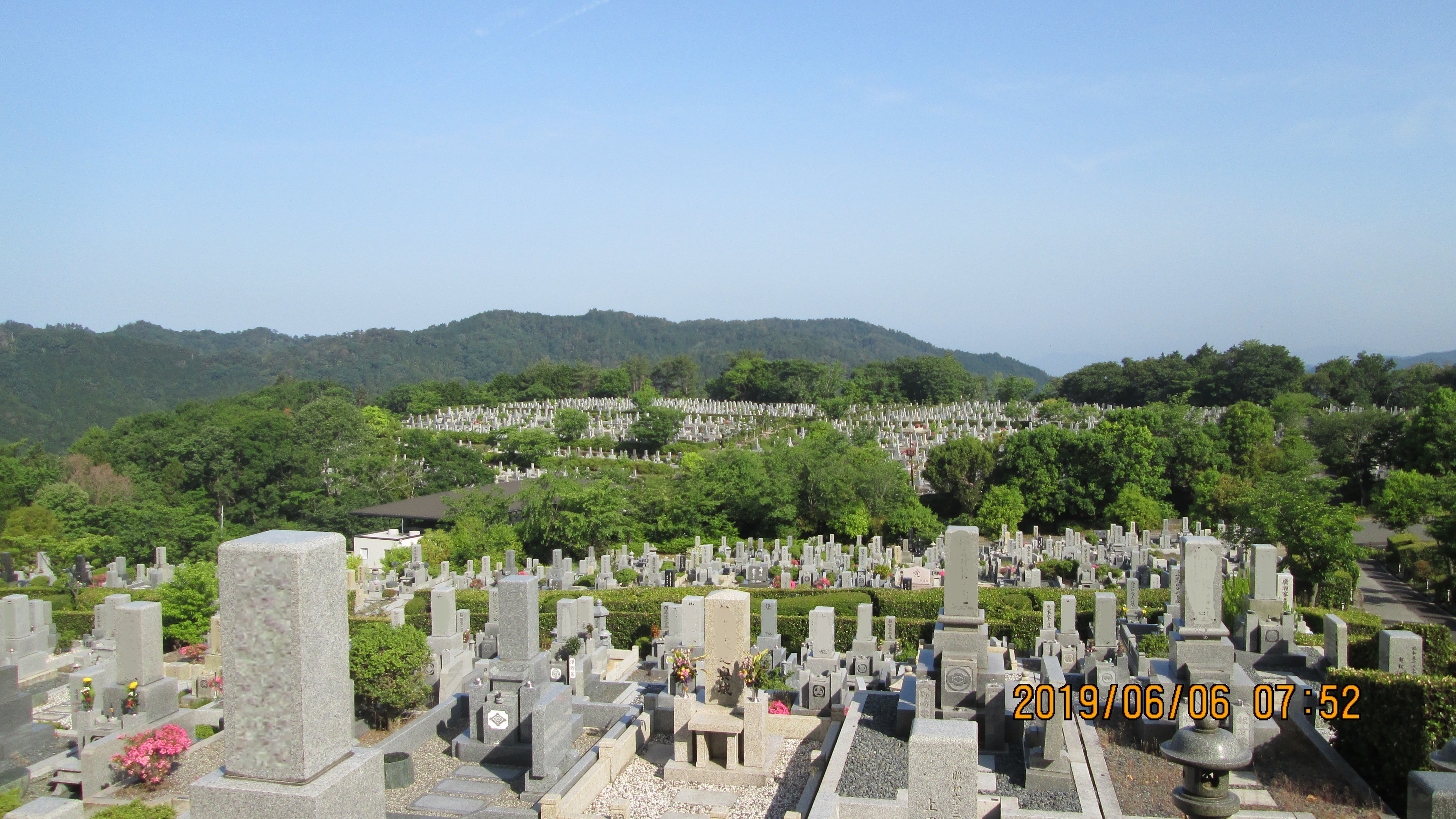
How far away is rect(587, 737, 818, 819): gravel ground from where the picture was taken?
10.4 m

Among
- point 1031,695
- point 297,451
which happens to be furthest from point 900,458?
point 1031,695

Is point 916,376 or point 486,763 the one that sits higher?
point 916,376

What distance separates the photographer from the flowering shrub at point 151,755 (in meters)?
10.7

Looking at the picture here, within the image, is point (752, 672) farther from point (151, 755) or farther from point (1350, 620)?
point (1350, 620)

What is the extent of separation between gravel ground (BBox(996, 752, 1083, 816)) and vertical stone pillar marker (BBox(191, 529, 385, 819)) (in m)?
7.21

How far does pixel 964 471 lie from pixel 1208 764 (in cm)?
3494

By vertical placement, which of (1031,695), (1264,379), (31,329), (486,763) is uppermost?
(31,329)

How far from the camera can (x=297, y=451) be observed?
4544 cm

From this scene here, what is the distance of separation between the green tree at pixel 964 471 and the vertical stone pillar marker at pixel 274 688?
36.7 metres

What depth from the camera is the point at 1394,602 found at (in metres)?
23.4

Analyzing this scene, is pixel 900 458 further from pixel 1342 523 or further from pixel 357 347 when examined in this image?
pixel 357 347

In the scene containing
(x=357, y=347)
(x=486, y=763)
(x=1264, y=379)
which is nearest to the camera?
(x=486, y=763)

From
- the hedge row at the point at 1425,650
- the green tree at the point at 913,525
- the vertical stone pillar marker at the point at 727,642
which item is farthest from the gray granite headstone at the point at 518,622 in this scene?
the green tree at the point at 913,525

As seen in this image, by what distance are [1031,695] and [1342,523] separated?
1631 centimetres
